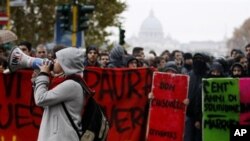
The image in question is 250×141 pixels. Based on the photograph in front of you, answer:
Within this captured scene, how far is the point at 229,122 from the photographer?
999cm

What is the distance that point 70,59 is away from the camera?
6.62 m

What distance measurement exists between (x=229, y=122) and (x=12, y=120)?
2668 millimetres

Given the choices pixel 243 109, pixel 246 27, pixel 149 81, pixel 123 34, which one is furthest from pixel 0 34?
pixel 246 27

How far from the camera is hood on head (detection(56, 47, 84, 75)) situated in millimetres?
6617

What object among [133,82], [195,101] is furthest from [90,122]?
A: [195,101]

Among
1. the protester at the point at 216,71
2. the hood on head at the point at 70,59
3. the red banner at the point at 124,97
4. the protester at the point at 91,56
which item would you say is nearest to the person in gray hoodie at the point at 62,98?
the hood on head at the point at 70,59

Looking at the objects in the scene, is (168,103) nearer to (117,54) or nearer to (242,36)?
(117,54)

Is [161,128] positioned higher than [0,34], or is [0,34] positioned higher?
[0,34]

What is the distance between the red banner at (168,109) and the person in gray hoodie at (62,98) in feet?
11.5

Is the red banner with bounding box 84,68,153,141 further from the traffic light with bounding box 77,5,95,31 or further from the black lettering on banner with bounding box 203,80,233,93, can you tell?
the traffic light with bounding box 77,5,95,31

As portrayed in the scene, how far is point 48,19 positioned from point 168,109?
2533 cm

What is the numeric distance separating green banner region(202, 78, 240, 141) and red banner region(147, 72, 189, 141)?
0.29m

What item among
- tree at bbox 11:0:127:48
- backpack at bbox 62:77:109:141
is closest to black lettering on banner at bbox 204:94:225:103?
backpack at bbox 62:77:109:141

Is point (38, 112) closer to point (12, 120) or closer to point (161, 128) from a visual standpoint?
point (12, 120)
